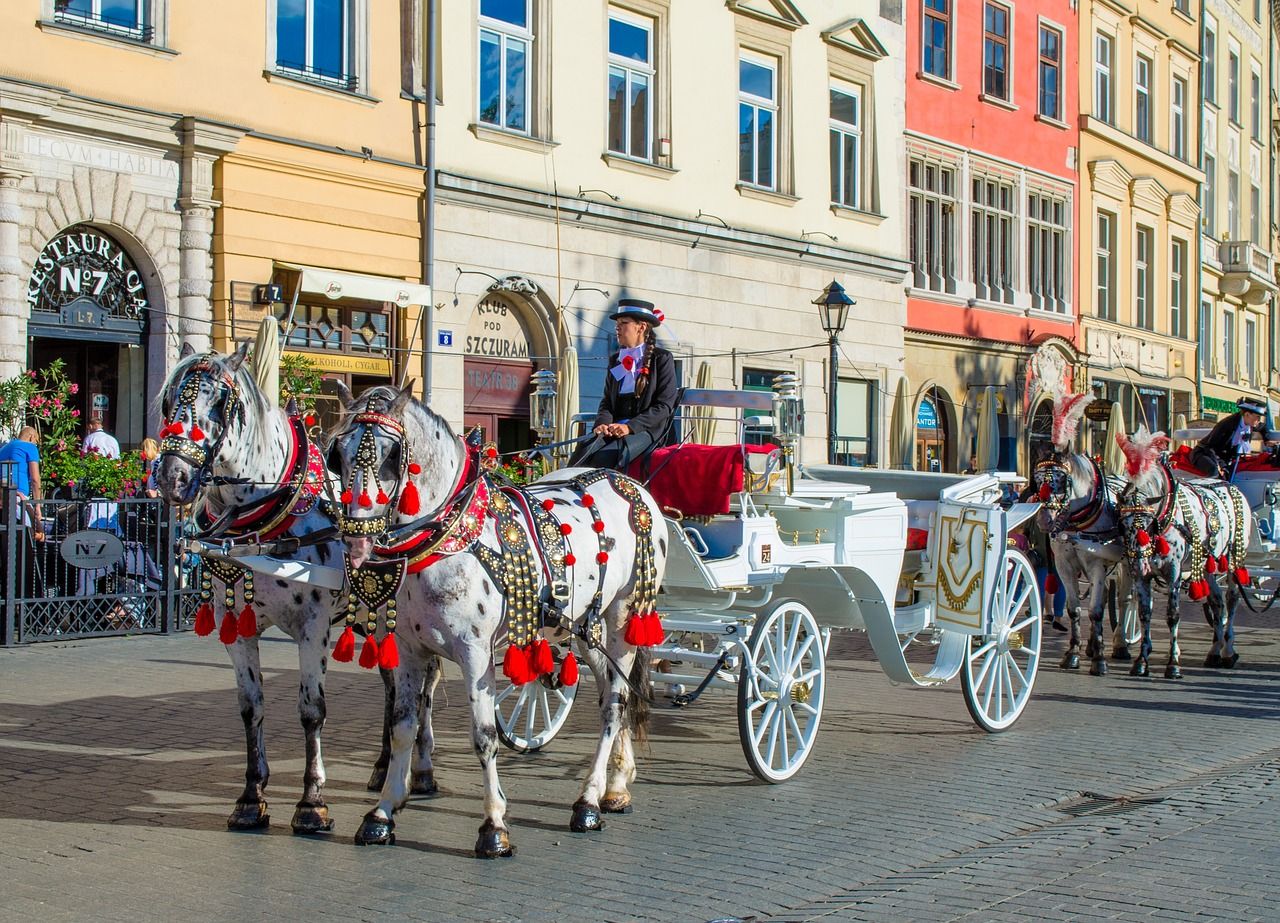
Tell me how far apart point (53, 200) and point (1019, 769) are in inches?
448

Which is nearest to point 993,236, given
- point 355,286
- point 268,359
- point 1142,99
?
point 1142,99

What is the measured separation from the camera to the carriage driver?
49.4 ft

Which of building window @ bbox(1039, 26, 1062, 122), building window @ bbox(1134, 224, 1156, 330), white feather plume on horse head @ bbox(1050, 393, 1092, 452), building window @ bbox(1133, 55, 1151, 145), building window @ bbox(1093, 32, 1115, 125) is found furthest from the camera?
building window @ bbox(1134, 224, 1156, 330)

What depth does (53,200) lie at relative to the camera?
603 inches

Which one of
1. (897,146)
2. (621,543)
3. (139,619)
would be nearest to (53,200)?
(139,619)

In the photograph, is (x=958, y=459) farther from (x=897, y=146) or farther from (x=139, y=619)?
(x=139, y=619)

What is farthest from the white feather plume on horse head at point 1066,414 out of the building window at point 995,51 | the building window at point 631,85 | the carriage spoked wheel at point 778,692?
the building window at point 995,51

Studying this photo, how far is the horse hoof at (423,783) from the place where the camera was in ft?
24.3

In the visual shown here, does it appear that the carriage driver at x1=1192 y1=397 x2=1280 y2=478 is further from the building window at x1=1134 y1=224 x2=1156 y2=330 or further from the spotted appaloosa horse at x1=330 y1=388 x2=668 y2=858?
the building window at x1=1134 y1=224 x2=1156 y2=330

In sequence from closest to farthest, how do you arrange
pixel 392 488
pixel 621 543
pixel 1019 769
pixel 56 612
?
1. pixel 392 488
2. pixel 621 543
3. pixel 1019 769
4. pixel 56 612

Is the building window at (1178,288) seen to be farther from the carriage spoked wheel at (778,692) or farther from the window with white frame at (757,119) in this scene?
the carriage spoked wheel at (778,692)

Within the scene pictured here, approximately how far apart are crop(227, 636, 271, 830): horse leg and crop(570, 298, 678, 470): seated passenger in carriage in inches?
85.5

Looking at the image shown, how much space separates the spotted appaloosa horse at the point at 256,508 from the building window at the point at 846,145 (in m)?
19.9

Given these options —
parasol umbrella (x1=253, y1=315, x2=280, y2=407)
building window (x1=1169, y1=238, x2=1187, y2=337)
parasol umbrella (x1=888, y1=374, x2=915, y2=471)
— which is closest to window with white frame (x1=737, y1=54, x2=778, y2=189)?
parasol umbrella (x1=888, y1=374, x2=915, y2=471)
